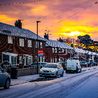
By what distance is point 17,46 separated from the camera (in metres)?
68.5

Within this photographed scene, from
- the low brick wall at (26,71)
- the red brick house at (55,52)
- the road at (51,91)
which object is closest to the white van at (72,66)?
the low brick wall at (26,71)

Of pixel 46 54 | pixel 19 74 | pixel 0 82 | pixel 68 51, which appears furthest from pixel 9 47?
pixel 68 51

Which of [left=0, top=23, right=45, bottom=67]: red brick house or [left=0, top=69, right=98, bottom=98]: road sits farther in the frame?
[left=0, top=23, right=45, bottom=67]: red brick house

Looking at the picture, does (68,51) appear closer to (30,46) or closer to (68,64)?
(30,46)

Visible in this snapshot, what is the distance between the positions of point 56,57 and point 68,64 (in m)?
38.3

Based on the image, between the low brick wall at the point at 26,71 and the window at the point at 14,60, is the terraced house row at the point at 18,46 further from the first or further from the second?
the low brick wall at the point at 26,71

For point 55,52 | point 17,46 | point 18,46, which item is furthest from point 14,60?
point 55,52

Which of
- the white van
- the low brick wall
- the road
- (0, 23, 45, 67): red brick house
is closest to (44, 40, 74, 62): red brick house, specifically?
(0, 23, 45, 67): red brick house

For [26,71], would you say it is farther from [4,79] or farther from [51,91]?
[51,91]

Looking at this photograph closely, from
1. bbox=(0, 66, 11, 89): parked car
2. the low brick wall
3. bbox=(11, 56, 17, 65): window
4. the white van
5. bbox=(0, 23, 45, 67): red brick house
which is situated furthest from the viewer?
bbox=(11, 56, 17, 65): window

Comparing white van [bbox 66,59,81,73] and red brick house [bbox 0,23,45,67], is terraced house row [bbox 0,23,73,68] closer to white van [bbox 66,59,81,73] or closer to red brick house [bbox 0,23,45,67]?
red brick house [bbox 0,23,45,67]

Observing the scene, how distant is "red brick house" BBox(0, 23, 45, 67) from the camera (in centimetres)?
6278

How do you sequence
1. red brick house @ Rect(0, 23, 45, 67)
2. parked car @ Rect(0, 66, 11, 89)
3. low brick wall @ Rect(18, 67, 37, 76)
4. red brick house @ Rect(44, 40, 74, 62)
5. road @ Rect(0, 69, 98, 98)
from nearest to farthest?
road @ Rect(0, 69, 98, 98)
parked car @ Rect(0, 66, 11, 89)
low brick wall @ Rect(18, 67, 37, 76)
red brick house @ Rect(0, 23, 45, 67)
red brick house @ Rect(44, 40, 74, 62)

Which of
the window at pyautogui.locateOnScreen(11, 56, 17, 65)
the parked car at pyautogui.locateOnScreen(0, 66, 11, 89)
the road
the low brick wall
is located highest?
the window at pyautogui.locateOnScreen(11, 56, 17, 65)
